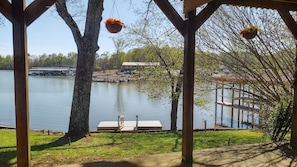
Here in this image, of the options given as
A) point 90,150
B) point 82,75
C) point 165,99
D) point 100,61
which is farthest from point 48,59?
point 90,150

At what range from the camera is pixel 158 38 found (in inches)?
359

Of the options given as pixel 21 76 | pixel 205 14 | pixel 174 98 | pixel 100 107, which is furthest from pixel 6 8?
pixel 100 107

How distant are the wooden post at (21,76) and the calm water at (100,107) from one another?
7758mm

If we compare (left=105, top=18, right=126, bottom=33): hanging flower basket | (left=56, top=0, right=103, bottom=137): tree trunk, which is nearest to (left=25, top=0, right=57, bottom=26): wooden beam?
(left=105, top=18, right=126, bottom=33): hanging flower basket

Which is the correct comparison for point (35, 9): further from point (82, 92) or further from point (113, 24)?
point (82, 92)

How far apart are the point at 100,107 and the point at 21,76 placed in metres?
14.1

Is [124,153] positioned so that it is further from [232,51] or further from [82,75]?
[232,51]

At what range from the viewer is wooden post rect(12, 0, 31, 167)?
2.04 metres

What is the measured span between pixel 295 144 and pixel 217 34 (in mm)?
4273

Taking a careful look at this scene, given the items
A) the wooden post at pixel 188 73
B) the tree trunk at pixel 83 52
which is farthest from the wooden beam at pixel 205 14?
the tree trunk at pixel 83 52

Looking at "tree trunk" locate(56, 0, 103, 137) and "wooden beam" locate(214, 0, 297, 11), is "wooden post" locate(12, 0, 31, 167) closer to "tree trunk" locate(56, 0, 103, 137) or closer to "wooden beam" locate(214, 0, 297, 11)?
"wooden beam" locate(214, 0, 297, 11)

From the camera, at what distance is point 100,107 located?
15906 millimetres

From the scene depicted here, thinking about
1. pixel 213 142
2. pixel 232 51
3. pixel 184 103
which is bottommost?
pixel 213 142

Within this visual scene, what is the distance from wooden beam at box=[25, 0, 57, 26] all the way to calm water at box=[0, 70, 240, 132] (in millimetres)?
8028
